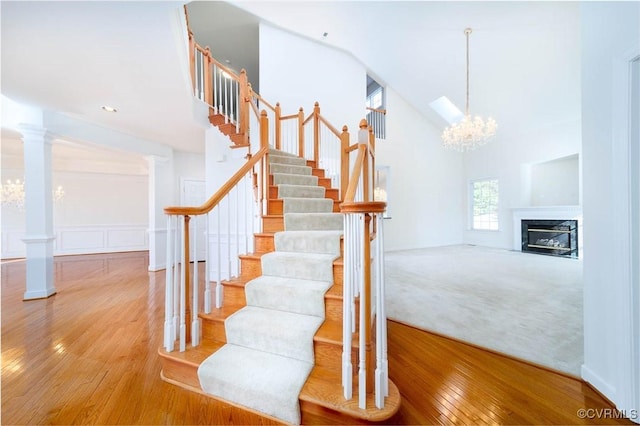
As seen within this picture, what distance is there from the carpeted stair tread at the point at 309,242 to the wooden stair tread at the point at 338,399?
0.96m

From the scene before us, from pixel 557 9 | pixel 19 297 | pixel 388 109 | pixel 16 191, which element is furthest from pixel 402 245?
pixel 16 191

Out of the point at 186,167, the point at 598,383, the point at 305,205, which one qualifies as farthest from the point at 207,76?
the point at 598,383

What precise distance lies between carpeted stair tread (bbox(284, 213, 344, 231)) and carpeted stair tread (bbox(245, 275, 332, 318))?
772 millimetres

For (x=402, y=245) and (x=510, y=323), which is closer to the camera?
(x=510, y=323)

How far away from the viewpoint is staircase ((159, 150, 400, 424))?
133 centimetres

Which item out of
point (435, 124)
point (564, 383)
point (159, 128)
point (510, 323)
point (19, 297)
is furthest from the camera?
point (435, 124)

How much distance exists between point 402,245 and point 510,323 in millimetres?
4556

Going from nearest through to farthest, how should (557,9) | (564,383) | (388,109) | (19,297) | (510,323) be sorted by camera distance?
(564,383), (510,323), (19,297), (557,9), (388,109)

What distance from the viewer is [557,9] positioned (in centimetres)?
364

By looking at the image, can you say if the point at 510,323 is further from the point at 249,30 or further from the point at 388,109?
the point at 249,30

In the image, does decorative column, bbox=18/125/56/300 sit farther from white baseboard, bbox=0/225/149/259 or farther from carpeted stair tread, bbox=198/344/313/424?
white baseboard, bbox=0/225/149/259

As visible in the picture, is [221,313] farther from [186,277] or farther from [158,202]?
[158,202]

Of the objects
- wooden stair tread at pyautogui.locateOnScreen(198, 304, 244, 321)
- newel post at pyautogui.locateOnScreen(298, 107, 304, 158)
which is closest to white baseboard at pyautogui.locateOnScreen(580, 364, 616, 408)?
wooden stair tread at pyautogui.locateOnScreen(198, 304, 244, 321)

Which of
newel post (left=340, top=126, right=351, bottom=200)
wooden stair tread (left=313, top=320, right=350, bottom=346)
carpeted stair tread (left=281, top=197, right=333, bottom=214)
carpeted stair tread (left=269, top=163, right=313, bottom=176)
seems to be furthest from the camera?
carpeted stair tread (left=269, top=163, right=313, bottom=176)
